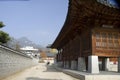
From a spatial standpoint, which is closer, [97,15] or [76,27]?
[97,15]

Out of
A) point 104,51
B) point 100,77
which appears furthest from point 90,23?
point 100,77

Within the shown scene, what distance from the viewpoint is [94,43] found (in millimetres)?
→ 19438

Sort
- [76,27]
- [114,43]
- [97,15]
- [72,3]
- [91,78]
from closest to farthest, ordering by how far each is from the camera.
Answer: [91,78] → [72,3] → [97,15] → [114,43] → [76,27]

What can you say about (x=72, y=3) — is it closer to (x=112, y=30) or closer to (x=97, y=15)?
(x=97, y=15)

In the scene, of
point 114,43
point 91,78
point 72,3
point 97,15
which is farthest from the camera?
point 114,43

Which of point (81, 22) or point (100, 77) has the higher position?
point (81, 22)

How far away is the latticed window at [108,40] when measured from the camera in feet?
64.5

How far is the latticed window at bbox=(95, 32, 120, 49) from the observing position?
64.5ft

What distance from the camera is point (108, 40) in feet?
65.5

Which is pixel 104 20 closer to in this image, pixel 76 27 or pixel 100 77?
pixel 76 27

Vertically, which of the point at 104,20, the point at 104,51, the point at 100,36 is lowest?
the point at 104,51

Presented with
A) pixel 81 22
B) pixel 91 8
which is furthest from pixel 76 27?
pixel 91 8

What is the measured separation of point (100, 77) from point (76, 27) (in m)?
7.98

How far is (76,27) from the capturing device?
23.0m
